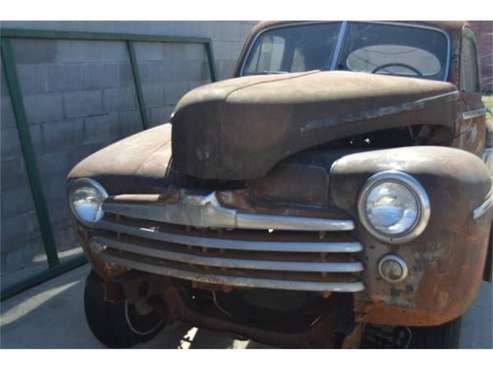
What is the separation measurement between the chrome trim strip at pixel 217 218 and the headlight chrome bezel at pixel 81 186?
315 millimetres

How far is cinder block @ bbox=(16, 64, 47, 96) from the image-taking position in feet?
14.1

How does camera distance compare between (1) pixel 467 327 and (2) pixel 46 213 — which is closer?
(1) pixel 467 327

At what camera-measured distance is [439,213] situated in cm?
209

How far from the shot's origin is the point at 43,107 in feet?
14.6

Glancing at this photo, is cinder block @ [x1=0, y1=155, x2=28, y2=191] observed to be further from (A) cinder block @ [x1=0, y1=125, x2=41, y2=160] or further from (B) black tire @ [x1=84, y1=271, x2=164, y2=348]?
(B) black tire @ [x1=84, y1=271, x2=164, y2=348]

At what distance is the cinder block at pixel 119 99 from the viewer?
516cm

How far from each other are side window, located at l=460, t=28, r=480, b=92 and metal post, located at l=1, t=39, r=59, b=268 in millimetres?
3194

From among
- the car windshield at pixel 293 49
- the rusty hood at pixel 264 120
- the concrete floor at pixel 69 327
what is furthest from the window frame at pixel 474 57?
the concrete floor at pixel 69 327

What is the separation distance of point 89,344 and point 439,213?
227cm

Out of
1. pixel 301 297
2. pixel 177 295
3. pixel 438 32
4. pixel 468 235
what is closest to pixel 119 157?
pixel 177 295

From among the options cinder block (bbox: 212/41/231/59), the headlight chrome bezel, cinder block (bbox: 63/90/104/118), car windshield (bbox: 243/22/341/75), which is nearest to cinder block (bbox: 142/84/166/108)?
cinder block (bbox: 63/90/104/118)

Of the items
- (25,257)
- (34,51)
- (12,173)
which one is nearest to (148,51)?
(34,51)

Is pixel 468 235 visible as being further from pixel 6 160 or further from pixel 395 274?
pixel 6 160

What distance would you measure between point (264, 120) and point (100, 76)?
312 centimetres
